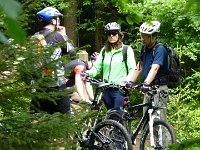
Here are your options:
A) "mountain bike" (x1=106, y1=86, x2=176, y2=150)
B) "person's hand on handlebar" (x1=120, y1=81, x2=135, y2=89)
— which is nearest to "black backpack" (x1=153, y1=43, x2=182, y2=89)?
"mountain bike" (x1=106, y1=86, x2=176, y2=150)

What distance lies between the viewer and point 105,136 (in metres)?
6.14

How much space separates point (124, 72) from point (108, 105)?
18.7 inches

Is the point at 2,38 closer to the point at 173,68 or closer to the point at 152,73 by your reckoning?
the point at 152,73

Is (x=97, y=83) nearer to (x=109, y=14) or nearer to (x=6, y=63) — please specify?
(x=6, y=63)

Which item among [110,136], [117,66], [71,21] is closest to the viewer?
[110,136]

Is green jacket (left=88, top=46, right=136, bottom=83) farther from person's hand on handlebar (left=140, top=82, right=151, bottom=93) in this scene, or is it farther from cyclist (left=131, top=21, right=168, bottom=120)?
person's hand on handlebar (left=140, top=82, right=151, bottom=93)

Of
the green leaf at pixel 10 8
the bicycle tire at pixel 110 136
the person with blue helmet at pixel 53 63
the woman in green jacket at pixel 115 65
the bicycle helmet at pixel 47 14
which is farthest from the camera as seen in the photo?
the woman in green jacket at pixel 115 65

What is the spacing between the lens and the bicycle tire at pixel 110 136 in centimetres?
586

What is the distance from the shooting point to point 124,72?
635 centimetres

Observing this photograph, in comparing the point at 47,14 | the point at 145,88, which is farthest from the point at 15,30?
the point at 145,88

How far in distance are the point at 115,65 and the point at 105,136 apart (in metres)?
0.92

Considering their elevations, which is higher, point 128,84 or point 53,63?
→ point 53,63

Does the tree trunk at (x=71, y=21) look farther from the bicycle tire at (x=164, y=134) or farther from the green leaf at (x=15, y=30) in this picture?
the green leaf at (x=15, y=30)

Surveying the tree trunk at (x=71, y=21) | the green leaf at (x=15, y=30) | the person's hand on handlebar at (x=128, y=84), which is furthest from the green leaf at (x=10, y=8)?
the tree trunk at (x=71, y=21)
